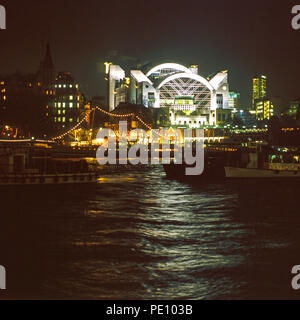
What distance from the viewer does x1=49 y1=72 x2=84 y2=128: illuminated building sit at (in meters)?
99.8

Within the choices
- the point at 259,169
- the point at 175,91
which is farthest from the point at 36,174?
the point at 175,91

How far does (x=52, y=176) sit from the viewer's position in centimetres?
2936

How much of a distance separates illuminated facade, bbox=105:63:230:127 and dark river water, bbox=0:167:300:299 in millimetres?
80974

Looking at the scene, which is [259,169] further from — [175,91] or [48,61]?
[48,61]

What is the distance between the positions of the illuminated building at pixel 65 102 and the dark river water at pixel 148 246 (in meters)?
75.4

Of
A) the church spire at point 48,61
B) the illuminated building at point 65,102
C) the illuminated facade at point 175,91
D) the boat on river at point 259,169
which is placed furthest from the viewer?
the church spire at point 48,61

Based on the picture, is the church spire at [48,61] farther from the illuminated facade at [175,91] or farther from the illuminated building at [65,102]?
the illuminated facade at [175,91]

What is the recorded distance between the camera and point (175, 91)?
111 metres

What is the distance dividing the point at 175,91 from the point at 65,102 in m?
28.5

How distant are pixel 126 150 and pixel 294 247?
5110 cm

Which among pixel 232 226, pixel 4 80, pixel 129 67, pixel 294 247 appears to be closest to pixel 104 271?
pixel 294 247

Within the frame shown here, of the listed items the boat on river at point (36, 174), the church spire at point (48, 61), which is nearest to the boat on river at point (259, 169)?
the boat on river at point (36, 174)

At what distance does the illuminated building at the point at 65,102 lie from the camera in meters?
99.8

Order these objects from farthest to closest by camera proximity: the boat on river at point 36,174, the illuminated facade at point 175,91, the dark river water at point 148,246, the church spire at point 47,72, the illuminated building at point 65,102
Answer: the church spire at point 47,72 < the illuminated facade at point 175,91 < the illuminated building at point 65,102 < the boat on river at point 36,174 < the dark river water at point 148,246
